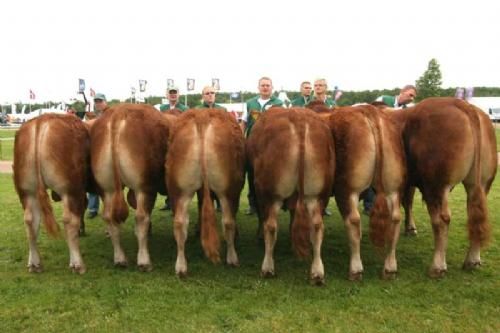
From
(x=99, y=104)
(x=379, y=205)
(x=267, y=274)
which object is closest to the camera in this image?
(x=379, y=205)

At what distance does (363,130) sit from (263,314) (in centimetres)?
221

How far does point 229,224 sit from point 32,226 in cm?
236

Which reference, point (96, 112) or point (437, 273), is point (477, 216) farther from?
point (96, 112)

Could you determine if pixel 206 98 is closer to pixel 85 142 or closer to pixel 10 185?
pixel 85 142

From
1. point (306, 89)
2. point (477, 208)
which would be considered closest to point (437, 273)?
point (477, 208)

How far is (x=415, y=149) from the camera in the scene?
206 inches

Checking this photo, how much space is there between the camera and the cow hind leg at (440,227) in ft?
16.9

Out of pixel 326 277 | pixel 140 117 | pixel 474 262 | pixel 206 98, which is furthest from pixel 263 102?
pixel 474 262

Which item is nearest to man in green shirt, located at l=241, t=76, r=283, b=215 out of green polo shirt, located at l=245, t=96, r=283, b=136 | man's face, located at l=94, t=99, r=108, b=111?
green polo shirt, located at l=245, t=96, r=283, b=136

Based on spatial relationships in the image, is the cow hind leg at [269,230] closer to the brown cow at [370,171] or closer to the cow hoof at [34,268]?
the brown cow at [370,171]

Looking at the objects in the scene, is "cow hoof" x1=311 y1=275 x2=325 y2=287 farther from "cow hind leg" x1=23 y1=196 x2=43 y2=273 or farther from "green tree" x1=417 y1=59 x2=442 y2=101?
"green tree" x1=417 y1=59 x2=442 y2=101

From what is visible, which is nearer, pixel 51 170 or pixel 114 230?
pixel 51 170

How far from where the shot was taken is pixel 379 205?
194 inches

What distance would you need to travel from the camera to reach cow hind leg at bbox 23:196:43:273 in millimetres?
5375
